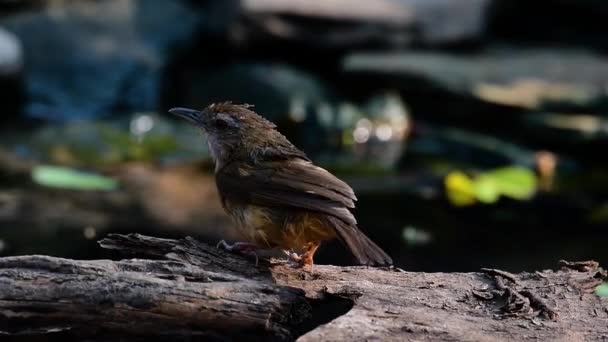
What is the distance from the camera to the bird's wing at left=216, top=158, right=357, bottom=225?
3938 mm

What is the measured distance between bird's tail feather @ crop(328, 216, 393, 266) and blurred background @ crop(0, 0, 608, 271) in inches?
111

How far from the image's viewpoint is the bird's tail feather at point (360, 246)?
3.76m

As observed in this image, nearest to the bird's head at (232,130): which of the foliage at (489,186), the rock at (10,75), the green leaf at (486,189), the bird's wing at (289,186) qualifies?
A: the bird's wing at (289,186)

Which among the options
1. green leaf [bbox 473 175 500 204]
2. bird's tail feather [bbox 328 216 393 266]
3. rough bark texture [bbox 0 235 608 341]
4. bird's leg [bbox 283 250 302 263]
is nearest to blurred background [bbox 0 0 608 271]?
green leaf [bbox 473 175 500 204]

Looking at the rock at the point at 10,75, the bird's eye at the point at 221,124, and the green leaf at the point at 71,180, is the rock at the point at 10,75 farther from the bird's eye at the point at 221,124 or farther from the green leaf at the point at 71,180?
the bird's eye at the point at 221,124

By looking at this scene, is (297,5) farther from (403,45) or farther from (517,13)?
(517,13)

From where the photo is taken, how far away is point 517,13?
512 inches

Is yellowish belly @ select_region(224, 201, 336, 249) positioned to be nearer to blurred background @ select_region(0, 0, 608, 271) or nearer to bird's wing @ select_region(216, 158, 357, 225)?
bird's wing @ select_region(216, 158, 357, 225)

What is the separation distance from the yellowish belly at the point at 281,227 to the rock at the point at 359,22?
7190 mm

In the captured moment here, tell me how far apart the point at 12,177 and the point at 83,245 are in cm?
206

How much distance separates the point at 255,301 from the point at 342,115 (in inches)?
268

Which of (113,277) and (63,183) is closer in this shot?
(113,277)

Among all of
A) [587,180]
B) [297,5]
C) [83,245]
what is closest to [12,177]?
[83,245]

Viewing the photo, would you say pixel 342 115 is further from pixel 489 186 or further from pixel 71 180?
pixel 71 180
